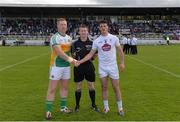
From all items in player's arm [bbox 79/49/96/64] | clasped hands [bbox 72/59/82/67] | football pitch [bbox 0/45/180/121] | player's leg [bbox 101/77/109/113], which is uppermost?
player's arm [bbox 79/49/96/64]

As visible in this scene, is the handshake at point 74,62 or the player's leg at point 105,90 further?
the player's leg at point 105,90

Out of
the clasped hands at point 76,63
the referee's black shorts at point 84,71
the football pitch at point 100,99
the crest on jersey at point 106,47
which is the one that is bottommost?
the football pitch at point 100,99

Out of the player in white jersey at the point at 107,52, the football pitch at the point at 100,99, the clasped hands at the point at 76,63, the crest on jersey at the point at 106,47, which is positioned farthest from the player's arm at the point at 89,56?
the football pitch at the point at 100,99

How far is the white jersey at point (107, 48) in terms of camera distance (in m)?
8.90

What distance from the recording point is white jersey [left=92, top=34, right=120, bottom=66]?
8898 mm

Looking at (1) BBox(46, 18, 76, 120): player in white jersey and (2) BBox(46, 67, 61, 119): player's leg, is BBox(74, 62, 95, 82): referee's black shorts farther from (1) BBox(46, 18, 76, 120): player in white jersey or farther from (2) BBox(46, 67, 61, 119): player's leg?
(2) BBox(46, 67, 61, 119): player's leg

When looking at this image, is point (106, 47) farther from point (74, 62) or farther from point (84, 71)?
point (84, 71)

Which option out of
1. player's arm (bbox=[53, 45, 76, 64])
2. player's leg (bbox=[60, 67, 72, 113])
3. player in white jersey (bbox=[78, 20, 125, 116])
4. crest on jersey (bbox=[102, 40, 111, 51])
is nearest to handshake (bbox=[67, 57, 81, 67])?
player's arm (bbox=[53, 45, 76, 64])

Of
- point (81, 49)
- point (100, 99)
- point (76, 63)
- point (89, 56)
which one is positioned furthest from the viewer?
point (100, 99)

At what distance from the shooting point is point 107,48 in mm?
8906

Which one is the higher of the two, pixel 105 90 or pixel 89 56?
pixel 89 56

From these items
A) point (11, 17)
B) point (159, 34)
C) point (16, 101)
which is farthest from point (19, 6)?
point (16, 101)

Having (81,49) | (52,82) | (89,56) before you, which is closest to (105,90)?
(89,56)

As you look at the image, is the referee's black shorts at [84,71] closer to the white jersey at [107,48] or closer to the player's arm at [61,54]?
the white jersey at [107,48]
